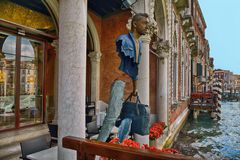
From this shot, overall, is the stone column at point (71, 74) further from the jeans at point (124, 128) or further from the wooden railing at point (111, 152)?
the wooden railing at point (111, 152)

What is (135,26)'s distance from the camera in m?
2.58

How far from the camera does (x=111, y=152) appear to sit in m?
1.41

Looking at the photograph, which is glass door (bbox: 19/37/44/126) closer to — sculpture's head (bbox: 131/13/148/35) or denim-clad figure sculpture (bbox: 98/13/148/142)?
denim-clad figure sculpture (bbox: 98/13/148/142)

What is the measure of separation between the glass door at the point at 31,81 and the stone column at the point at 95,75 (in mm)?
2233

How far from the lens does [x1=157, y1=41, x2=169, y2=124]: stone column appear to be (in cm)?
744

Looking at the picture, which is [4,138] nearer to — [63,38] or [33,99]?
[33,99]

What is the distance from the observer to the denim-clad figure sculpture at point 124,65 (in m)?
2.34

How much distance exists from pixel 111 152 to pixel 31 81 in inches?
248

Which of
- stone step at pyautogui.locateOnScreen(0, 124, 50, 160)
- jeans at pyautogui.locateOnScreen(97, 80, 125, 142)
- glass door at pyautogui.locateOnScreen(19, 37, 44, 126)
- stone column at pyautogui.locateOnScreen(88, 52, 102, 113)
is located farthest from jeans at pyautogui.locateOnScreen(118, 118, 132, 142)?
stone column at pyautogui.locateOnScreen(88, 52, 102, 113)

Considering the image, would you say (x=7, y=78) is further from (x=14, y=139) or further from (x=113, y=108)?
(x=113, y=108)

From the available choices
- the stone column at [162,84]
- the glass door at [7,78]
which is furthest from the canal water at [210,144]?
the glass door at [7,78]

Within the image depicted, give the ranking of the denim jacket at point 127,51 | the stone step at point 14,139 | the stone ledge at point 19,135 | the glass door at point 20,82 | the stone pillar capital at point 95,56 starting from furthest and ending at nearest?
1. the stone pillar capital at point 95,56
2. the glass door at point 20,82
3. the stone ledge at point 19,135
4. the stone step at point 14,139
5. the denim jacket at point 127,51

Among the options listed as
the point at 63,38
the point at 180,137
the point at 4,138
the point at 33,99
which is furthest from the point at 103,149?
the point at 180,137

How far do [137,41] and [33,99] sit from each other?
558 cm
